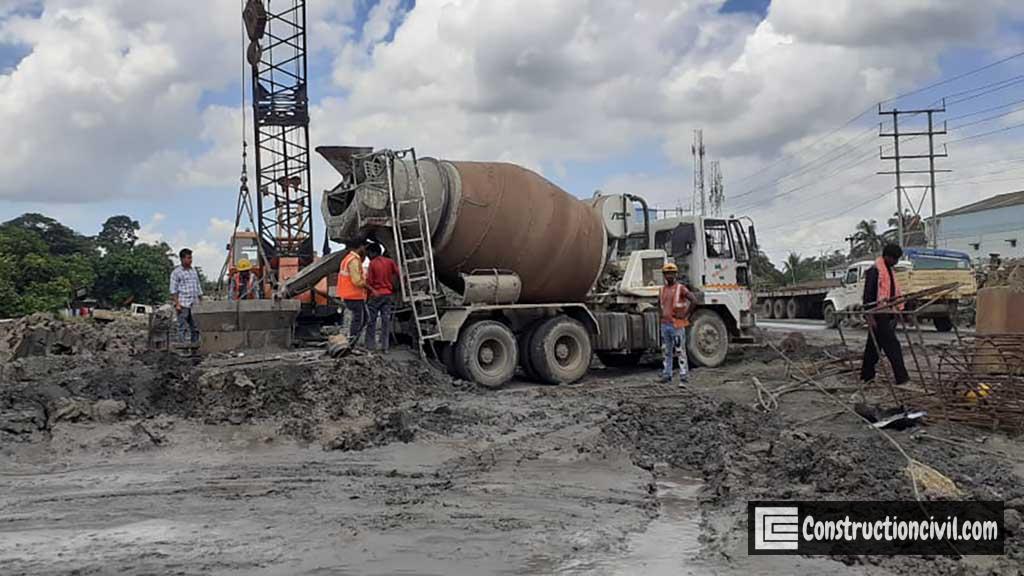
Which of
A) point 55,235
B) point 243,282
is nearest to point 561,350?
point 243,282

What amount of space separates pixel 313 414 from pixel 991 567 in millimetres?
6450

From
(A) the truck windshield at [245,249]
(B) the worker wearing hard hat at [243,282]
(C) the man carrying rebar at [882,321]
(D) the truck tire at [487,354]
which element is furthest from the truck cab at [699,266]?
(A) the truck windshield at [245,249]

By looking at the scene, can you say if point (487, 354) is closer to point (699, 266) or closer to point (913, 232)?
point (699, 266)

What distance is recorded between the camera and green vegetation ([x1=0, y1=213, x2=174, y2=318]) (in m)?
30.0

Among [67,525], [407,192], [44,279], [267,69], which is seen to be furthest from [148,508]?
[44,279]

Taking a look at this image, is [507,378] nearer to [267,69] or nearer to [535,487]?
[535,487]

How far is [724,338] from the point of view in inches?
572

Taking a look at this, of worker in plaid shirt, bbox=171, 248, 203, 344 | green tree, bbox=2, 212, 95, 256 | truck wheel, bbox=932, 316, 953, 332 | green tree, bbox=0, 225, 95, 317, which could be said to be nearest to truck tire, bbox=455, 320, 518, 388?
worker in plaid shirt, bbox=171, 248, 203, 344

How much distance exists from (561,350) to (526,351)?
576mm

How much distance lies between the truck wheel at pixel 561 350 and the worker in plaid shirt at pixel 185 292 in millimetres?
5122

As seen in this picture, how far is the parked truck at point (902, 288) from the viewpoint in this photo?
2117cm

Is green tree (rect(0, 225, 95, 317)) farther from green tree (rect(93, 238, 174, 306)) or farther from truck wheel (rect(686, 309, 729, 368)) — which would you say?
truck wheel (rect(686, 309, 729, 368))

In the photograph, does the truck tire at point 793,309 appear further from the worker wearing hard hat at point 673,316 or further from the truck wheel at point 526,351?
the truck wheel at point 526,351

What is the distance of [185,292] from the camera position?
1274 cm
